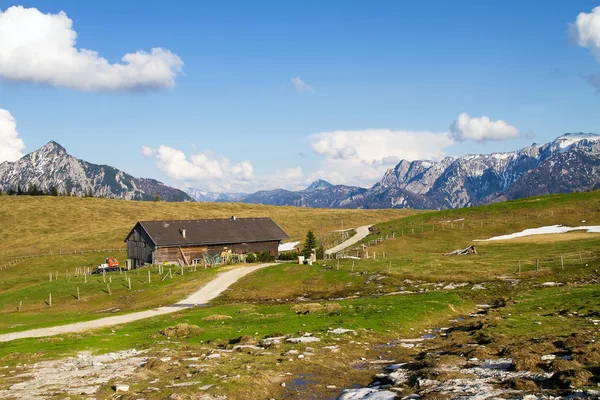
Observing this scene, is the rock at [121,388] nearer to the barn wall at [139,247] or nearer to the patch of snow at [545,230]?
the barn wall at [139,247]

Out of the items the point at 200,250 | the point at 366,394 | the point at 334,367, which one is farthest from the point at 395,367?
the point at 200,250

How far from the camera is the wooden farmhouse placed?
9138 centimetres

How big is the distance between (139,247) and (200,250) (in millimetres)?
12852

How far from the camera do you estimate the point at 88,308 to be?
2219 inches

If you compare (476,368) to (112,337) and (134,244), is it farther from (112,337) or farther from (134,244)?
(134,244)

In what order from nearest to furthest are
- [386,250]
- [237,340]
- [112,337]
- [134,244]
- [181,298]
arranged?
[237,340], [112,337], [181,298], [386,250], [134,244]

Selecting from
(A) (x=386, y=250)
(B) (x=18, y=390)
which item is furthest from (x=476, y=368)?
(A) (x=386, y=250)

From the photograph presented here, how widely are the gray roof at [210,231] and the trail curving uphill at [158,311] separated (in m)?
23.5

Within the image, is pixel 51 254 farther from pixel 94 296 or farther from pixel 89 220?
pixel 94 296

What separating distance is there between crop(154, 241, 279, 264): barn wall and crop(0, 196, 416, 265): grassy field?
3777 cm

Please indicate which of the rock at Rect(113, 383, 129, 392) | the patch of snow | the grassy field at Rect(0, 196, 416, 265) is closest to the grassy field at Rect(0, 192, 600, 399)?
the rock at Rect(113, 383, 129, 392)

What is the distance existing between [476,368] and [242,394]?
8.84 meters

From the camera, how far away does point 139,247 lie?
317 ft

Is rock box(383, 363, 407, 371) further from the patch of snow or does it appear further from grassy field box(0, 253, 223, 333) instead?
the patch of snow
